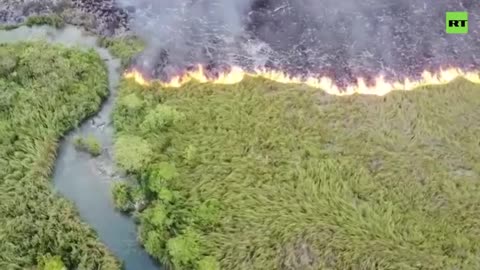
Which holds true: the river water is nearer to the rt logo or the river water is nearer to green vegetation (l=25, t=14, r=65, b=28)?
green vegetation (l=25, t=14, r=65, b=28)

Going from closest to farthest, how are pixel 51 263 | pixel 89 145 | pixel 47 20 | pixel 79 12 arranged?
1. pixel 51 263
2. pixel 89 145
3. pixel 47 20
4. pixel 79 12

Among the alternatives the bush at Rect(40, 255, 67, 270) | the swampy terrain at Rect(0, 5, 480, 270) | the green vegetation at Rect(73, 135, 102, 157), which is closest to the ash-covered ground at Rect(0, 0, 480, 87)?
the swampy terrain at Rect(0, 5, 480, 270)

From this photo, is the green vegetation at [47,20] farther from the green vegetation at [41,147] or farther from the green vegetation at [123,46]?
the green vegetation at [123,46]

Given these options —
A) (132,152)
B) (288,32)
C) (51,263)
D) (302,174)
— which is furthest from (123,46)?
(51,263)

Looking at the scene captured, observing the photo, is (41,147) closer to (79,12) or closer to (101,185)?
(101,185)

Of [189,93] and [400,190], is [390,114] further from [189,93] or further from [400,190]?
[189,93]
